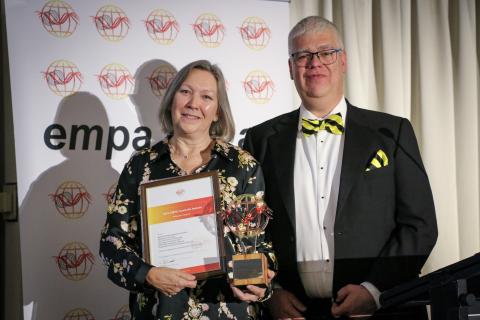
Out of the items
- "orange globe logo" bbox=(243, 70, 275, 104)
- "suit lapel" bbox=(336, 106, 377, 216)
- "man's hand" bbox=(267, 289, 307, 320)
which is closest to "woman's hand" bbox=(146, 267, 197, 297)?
"man's hand" bbox=(267, 289, 307, 320)

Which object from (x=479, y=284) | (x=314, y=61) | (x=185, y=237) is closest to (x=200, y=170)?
(x=185, y=237)

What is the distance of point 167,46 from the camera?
364cm

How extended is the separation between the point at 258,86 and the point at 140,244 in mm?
1443

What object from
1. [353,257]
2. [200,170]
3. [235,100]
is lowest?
[353,257]

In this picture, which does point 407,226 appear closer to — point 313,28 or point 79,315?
point 313,28

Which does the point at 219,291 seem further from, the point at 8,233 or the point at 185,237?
the point at 8,233

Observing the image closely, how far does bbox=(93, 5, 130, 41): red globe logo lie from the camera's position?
354 cm

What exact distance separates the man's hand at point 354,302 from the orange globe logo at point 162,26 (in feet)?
5.81

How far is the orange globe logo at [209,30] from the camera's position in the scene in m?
3.71

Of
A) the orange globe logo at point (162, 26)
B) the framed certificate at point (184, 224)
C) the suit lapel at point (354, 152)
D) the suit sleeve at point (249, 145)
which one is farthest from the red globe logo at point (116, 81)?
the suit lapel at point (354, 152)

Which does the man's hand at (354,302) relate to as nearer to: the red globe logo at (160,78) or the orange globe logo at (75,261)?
the orange globe logo at (75,261)

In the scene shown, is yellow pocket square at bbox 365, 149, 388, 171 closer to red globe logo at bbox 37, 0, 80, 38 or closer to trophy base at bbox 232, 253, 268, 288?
trophy base at bbox 232, 253, 268, 288

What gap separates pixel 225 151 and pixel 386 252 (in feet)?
2.69

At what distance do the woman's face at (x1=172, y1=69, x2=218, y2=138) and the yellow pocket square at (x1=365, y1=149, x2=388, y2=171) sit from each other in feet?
2.40
